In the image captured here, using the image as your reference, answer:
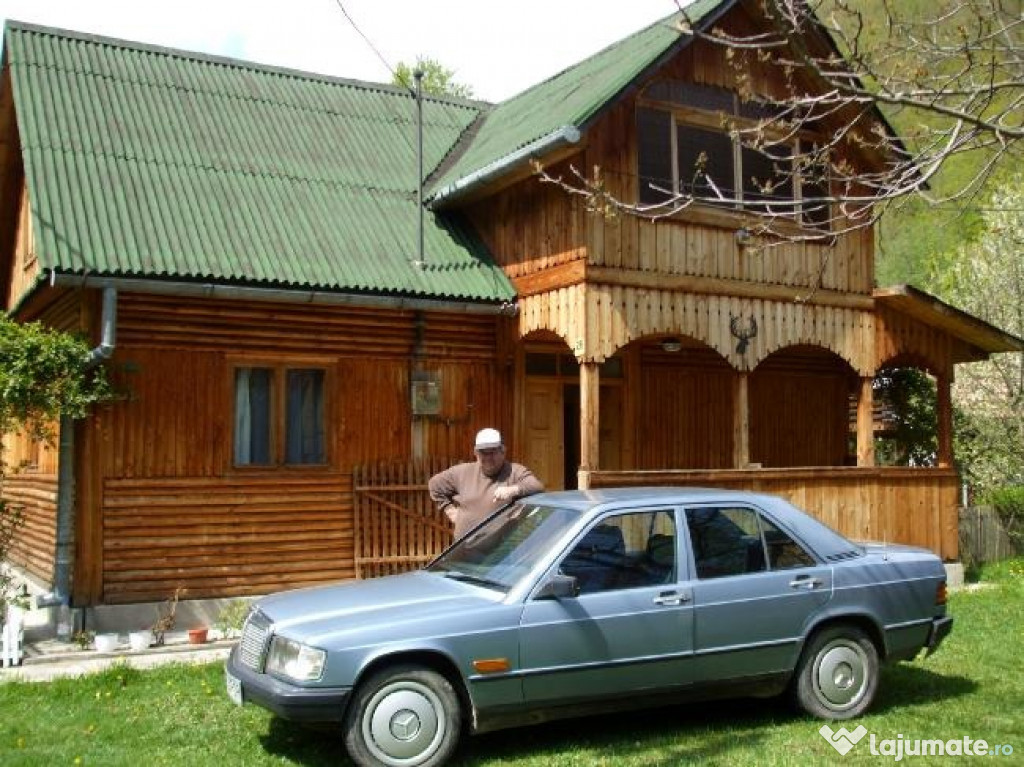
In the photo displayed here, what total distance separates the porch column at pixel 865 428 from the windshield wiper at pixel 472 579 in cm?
833

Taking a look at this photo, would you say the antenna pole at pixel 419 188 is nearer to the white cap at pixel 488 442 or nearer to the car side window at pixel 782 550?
the white cap at pixel 488 442

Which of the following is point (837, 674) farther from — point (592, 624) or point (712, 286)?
point (712, 286)

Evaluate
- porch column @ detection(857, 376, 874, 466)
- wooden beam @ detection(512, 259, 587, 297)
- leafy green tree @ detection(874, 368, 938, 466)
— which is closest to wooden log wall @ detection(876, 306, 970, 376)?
porch column @ detection(857, 376, 874, 466)

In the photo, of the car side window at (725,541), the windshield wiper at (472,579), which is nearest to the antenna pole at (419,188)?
the windshield wiper at (472,579)

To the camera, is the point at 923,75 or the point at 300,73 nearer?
the point at 923,75

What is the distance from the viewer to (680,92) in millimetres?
12922

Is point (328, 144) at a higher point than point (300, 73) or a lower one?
lower

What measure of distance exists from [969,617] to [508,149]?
7.19m

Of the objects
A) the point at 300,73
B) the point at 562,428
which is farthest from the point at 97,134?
the point at 562,428

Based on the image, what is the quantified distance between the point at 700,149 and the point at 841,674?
911 centimetres

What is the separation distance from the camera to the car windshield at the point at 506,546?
653 cm

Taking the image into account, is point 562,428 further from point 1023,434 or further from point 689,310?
point 1023,434

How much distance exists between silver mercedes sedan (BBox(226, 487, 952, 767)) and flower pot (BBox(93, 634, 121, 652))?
3342mm

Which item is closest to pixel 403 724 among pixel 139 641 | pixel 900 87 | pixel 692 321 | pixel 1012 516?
pixel 139 641
